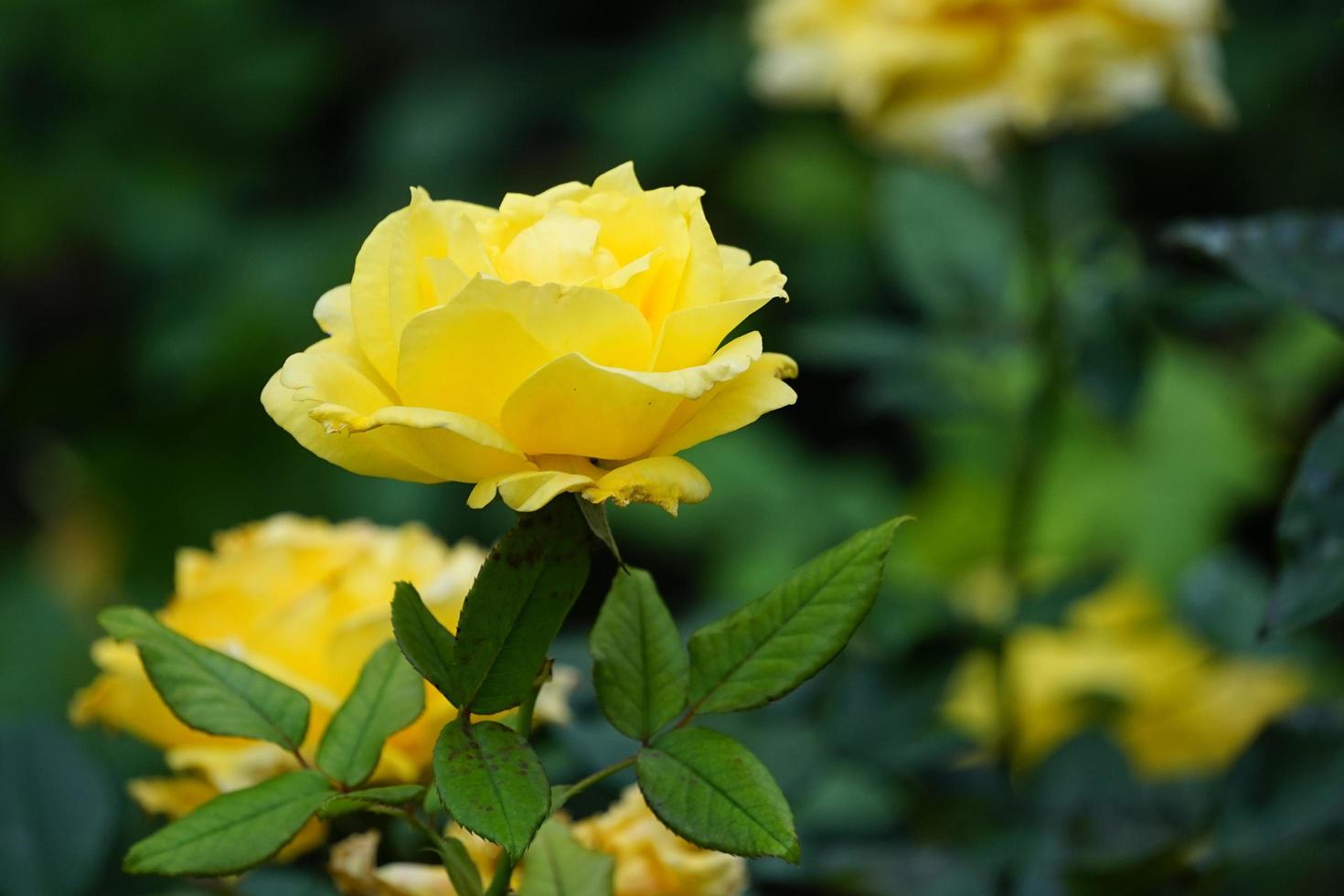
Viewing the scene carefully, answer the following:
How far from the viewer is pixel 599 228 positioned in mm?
446

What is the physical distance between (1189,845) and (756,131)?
159 centimetres

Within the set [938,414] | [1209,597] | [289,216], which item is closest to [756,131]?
[289,216]

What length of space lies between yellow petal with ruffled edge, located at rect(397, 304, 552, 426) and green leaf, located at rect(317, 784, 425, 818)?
112 mm

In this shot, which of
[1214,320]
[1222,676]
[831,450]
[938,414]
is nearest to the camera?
[1214,320]

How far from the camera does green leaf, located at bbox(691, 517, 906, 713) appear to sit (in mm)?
405

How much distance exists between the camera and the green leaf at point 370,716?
452 mm

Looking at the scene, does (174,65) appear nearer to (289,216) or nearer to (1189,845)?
(289,216)

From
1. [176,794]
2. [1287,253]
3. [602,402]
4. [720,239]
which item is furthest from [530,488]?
[720,239]

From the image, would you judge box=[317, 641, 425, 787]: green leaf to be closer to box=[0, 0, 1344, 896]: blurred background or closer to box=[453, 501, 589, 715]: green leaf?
box=[453, 501, 589, 715]: green leaf

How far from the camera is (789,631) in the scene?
417 mm

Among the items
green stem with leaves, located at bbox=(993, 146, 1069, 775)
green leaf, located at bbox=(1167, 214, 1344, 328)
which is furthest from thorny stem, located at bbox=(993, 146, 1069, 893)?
green leaf, located at bbox=(1167, 214, 1344, 328)

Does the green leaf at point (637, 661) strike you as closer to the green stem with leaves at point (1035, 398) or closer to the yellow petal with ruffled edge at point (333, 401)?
the yellow petal with ruffled edge at point (333, 401)

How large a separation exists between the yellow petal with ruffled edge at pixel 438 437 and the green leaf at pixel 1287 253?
1.26 ft

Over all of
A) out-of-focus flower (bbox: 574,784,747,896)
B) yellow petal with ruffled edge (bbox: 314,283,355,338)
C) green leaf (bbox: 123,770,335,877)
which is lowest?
out-of-focus flower (bbox: 574,784,747,896)
